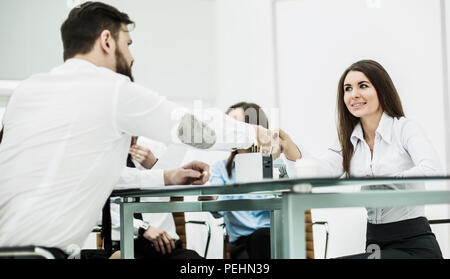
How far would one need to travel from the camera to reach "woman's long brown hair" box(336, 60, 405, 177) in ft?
7.14

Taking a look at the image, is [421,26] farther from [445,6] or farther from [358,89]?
[358,89]

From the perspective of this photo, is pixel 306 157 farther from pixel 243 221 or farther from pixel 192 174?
pixel 243 221

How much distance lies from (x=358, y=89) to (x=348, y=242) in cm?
103

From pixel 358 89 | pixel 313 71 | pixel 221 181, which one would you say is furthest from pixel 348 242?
pixel 313 71

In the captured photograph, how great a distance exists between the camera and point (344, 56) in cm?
362

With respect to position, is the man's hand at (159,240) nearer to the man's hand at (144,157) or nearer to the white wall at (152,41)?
the man's hand at (144,157)

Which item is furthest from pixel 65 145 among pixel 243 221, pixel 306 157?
pixel 243 221

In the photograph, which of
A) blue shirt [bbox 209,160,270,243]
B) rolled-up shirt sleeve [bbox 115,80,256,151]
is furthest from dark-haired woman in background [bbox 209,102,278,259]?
rolled-up shirt sleeve [bbox 115,80,256,151]

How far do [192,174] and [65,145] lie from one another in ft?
1.48

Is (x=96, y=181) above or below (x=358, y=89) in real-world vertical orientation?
below

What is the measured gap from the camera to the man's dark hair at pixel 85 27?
1.59 metres

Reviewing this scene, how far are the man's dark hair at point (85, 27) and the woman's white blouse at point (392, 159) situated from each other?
0.90m

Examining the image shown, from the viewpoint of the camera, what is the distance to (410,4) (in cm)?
344

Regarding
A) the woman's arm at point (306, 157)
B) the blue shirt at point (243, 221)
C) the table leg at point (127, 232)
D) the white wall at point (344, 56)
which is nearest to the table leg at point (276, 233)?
the woman's arm at point (306, 157)
